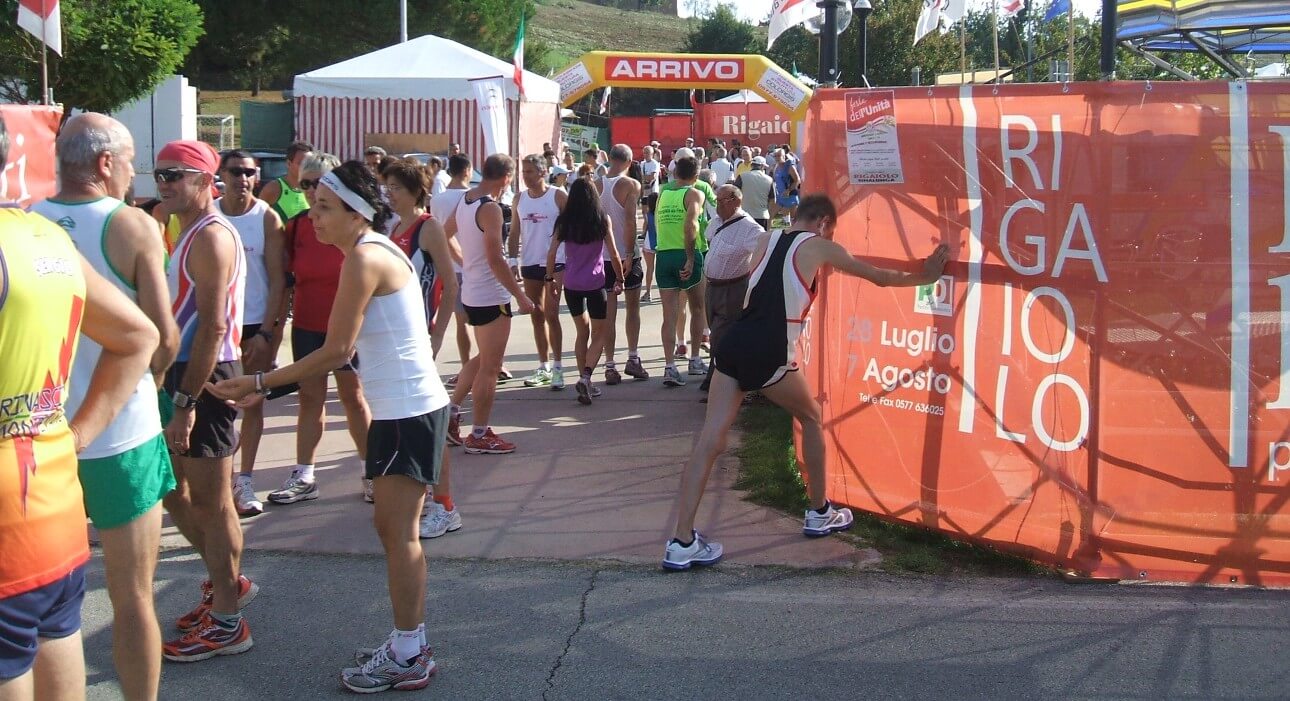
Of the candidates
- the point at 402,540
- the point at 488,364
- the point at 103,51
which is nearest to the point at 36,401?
the point at 402,540

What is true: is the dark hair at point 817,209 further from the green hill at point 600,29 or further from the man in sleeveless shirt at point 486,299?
the green hill at point 600,29

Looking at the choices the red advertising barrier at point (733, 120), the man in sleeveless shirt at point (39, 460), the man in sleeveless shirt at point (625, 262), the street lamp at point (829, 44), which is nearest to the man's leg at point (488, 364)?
the man in sleeveless shirt at point (625, 262)

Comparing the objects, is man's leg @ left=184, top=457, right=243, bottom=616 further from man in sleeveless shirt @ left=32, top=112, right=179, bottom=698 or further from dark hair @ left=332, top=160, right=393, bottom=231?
dark hair @ left=332, top=160, right=393, bottom=231

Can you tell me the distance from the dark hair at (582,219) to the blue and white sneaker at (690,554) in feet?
12.4

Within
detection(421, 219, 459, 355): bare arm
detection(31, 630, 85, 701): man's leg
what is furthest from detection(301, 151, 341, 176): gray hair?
detection(31, 630, 85, 701): man's leg

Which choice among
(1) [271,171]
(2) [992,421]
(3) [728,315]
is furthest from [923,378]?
(1) [271,171]

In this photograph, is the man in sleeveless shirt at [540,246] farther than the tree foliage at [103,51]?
No

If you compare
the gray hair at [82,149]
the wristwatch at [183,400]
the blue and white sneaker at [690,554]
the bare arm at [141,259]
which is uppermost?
the gray hair at [82,149]

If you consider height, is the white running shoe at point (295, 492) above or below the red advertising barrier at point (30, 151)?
below

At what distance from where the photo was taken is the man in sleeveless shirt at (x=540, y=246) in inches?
354

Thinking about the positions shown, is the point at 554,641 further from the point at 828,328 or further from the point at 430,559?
the point at 828,328

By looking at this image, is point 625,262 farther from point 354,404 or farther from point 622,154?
point 354,404

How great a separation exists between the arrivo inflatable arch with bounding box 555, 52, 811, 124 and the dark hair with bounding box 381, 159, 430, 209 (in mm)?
6448

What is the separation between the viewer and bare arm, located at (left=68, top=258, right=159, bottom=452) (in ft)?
9.25
